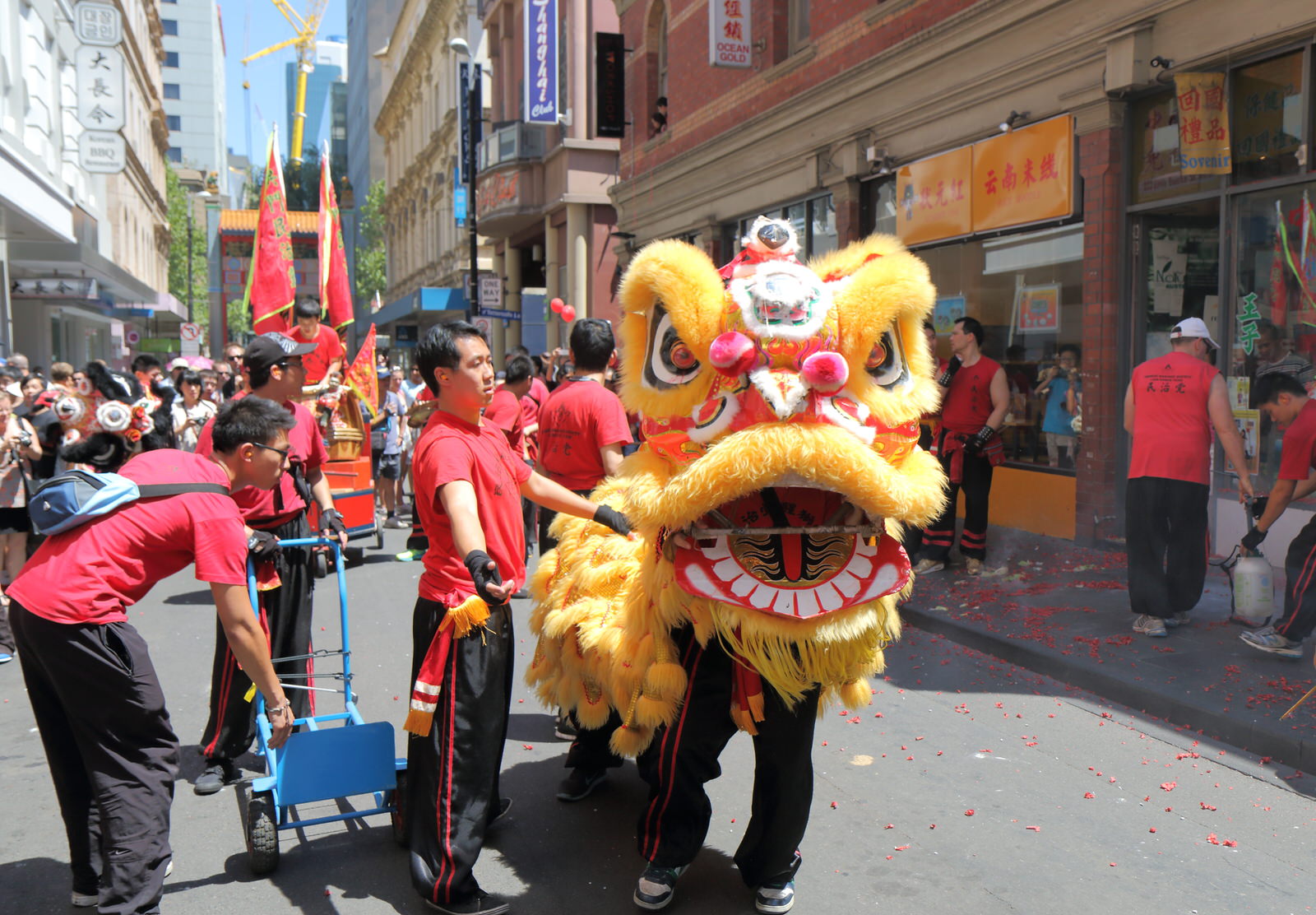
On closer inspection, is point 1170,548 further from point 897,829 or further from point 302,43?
point 302,43

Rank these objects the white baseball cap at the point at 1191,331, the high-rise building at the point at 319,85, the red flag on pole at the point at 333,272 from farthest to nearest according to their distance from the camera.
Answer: the high-rise building at the point at 319,85 → the red flag on pole at the point at 333,272 → the white baseball cap at the point at 1191,331

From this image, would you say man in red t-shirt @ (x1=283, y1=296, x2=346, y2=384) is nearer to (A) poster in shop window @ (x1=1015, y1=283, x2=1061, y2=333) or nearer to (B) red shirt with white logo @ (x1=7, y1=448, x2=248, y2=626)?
(B) red shirt with white logo @ (x1=7, y1=448, x2=248, y2=626)

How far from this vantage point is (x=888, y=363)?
353 centimetres

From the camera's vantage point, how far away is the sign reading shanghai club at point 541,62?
24.1 meters

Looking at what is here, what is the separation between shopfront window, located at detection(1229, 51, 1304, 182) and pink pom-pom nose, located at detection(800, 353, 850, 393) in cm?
665

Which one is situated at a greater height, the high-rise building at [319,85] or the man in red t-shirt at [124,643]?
the high-rise building at [319,85]

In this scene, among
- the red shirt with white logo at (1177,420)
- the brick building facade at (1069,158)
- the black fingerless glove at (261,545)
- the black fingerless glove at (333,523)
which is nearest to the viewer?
the black fingerless glove at (261,545)

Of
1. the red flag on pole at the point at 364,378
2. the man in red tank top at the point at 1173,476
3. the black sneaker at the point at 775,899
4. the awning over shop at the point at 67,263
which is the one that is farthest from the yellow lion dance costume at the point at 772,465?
the awning over shop at the point at 67,263

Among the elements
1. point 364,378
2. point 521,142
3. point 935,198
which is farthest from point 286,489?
point 521,142

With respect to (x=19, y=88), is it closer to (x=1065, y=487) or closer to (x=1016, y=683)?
(x=1065, y=487)

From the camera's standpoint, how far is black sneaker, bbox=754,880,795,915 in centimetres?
354

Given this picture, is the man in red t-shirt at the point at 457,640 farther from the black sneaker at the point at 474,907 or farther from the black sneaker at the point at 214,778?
the black sneaker at the point at 214,778

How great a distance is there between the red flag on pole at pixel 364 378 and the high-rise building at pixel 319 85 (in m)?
148

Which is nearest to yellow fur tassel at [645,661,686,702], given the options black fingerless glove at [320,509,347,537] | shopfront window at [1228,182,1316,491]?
black fingerless glove at [320,509,347,537]
